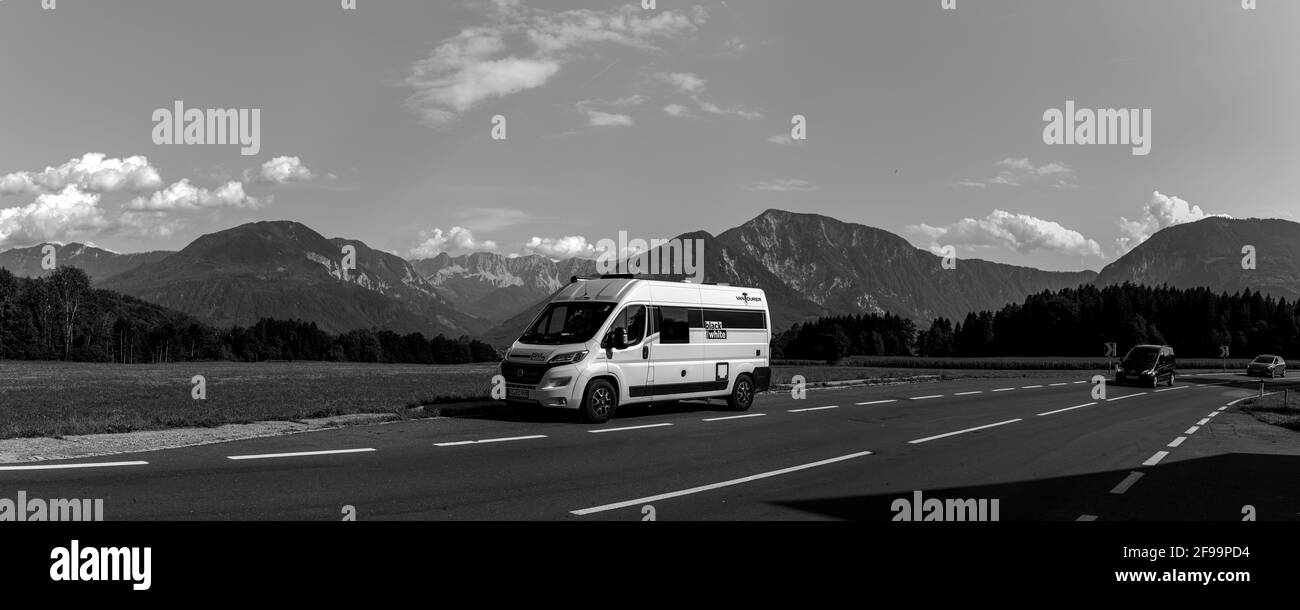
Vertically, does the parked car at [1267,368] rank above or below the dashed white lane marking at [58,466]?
below

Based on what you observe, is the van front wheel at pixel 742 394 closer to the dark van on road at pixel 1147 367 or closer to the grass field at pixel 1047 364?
the dark van on road at pixel 1147 367

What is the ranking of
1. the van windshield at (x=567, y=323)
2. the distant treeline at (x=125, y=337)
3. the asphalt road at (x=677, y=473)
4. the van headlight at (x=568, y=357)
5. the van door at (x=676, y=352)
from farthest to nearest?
1. the distant treeline at (x=125, y=337)
2. the van door at (x=676, y=352)
3. the van windshield at (x=567, y=323)
4. the van headlight at (x=568, y=357)
5. the asphalt road at (x=677, y=473)

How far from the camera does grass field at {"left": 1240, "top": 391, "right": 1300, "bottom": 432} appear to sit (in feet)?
65.8

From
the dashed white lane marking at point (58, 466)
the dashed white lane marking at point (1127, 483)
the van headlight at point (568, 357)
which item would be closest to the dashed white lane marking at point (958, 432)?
the dashed white lane marking at point (1127, 483)

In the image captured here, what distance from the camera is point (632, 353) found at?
16781 mm

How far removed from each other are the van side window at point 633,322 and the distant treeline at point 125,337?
109m

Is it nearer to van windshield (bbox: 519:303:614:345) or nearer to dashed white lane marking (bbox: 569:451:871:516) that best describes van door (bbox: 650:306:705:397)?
van windshield (bbox: 519:303:614:345)

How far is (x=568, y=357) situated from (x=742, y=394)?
5.82 meters

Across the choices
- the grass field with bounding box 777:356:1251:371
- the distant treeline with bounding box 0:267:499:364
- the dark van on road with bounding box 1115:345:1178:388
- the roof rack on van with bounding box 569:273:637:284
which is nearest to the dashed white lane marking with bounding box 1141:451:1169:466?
the roof rack on van with bounding box 569:273:637:284

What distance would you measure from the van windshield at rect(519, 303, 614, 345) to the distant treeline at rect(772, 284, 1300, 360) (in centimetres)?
11797

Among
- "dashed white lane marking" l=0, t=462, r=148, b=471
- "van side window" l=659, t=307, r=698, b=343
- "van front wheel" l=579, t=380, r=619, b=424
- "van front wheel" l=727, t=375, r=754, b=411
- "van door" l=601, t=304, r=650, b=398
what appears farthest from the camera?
"van front wheel" l=727, t=375, r=754, b=411

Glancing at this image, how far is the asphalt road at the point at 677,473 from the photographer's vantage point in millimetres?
8266
